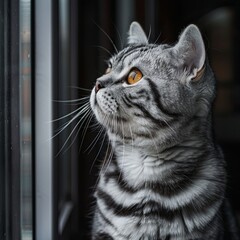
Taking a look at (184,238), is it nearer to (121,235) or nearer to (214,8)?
(121,235)

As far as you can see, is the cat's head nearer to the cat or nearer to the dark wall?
the cat

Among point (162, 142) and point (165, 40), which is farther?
point (165, 40)

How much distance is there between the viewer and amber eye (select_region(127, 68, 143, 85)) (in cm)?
123

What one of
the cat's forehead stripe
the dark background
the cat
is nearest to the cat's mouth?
the cat

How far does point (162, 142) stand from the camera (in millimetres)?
1231

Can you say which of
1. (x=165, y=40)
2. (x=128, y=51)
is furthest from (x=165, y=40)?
(x=128, y=51)

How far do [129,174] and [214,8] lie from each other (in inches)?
114

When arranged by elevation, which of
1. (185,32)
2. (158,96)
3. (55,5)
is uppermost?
(55,5)

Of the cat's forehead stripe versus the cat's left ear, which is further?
the cat's forehead stripe

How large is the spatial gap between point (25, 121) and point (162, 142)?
0.41m

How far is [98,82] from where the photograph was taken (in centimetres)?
124

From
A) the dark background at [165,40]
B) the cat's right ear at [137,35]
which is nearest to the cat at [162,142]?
the cat's right ear at [137,35]

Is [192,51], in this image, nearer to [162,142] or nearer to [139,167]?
[162,142]

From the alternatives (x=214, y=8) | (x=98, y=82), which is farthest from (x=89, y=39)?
(x=214, y=8)
